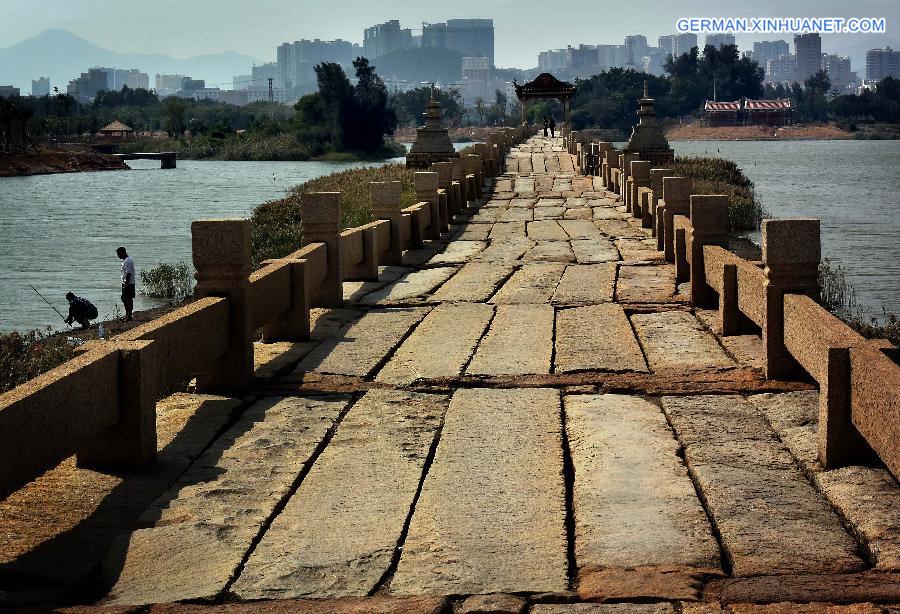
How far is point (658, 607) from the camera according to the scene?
4199mm

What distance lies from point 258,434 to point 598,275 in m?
7.47

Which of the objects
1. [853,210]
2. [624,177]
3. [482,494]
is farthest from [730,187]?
[482,494]

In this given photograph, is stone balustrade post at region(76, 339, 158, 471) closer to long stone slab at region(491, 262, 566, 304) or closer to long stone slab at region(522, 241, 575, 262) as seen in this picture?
long stone slab at region(491, 262, 566, 304)

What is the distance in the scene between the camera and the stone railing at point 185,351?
498cm

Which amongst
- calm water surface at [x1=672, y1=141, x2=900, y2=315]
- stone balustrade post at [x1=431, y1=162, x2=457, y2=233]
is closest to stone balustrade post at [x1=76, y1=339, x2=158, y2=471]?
stone balustrade post at [x1=431, y1=162, x2=457, y2=233]

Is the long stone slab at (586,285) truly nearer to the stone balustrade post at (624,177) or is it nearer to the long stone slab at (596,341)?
the long stone slab at (596,341)

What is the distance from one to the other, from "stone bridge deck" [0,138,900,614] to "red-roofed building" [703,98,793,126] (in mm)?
181985

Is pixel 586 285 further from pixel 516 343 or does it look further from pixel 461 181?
pixel 461 181

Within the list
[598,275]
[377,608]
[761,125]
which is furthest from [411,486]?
[761,125]

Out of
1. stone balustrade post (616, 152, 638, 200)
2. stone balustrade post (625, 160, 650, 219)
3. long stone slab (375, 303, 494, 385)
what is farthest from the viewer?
stone balustrade post (616, 152, 638, 200)

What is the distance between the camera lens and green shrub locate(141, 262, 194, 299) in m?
27.8

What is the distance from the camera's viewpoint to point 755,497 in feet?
17.7

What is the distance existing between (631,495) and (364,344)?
164 inches

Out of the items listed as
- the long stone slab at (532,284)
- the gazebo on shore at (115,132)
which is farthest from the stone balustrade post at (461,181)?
the gazebo on shore at (115,132)
